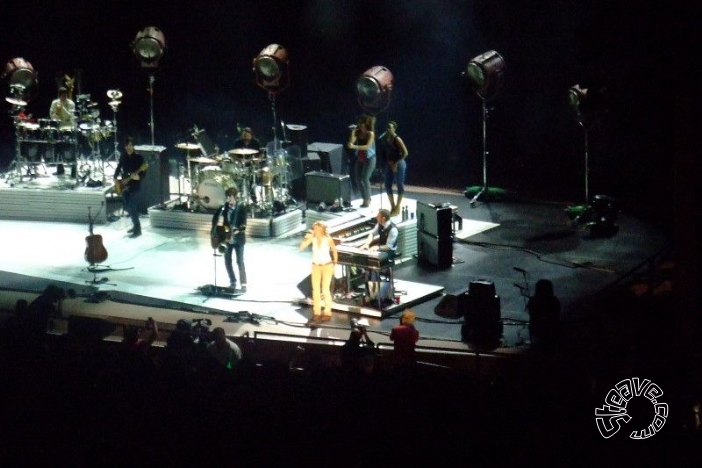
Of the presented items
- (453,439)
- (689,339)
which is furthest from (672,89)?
(453,439)

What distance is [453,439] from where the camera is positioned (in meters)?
9.70

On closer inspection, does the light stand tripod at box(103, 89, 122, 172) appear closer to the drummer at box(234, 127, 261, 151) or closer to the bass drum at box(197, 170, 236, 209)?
the bass drum at box(197, 170, 236, 209)

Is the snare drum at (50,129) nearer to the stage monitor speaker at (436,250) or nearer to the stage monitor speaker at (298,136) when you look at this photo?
the stage monitor speaker at (298,136)

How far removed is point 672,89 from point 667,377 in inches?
119

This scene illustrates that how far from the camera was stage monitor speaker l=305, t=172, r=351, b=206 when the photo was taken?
18.8m

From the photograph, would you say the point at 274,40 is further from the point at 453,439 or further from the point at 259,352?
the point at 453,439

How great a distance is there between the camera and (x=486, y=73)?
19.1 m

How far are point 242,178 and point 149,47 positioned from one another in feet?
11.3

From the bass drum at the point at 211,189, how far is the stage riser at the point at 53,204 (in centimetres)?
166

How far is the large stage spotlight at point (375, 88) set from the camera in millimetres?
18922

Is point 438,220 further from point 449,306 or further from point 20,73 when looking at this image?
point 20,73

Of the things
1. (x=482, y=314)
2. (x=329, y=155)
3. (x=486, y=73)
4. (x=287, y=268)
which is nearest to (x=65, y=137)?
(x=329, y=155)

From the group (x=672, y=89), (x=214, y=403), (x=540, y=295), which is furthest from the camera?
(x=540, y=295)

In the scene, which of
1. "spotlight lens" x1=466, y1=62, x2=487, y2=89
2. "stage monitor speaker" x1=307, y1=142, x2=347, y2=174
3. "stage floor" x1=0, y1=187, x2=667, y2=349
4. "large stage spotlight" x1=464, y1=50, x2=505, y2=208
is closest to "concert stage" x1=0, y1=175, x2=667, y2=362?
"stage floor" x1=0, y1=187, x2=667, y2=349
